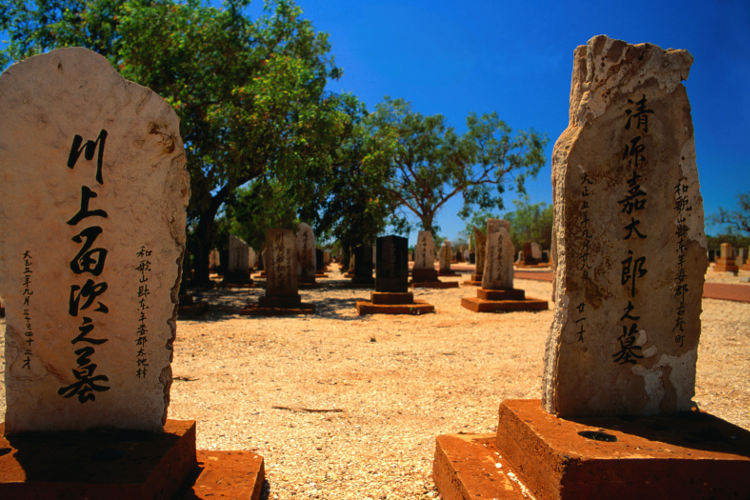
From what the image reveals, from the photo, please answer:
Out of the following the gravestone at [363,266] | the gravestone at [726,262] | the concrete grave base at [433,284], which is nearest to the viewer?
the concrete grave base at [433,284]

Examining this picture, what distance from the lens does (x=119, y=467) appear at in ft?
6.13

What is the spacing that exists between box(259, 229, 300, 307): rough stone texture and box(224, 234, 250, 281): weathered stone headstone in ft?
21.9

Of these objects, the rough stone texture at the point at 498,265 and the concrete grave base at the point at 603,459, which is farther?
the rough stone texture at the point at 498,265

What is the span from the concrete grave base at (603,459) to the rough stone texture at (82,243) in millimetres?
1631

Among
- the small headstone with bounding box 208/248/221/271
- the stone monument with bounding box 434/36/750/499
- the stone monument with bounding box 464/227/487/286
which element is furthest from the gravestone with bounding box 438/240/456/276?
the stone monument with bounding box 434/36/750/499

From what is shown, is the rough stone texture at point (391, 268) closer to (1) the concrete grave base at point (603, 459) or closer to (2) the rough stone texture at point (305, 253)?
(2) the rough stone texture at point (305, 253)

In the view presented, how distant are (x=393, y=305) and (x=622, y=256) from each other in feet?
25.2

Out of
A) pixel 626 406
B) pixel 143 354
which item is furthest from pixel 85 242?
pixel 626 406

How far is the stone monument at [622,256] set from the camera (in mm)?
2418

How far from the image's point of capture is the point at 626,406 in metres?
2.48

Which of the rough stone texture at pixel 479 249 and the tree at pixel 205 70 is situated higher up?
the tree at pixel 205 70

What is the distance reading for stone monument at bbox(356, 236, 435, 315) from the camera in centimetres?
984

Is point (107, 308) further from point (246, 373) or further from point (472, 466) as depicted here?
point (246, 373)

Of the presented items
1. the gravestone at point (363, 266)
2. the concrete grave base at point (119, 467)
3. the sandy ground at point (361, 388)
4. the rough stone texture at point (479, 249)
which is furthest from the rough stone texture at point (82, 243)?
the gravestone at point (363, 266)
